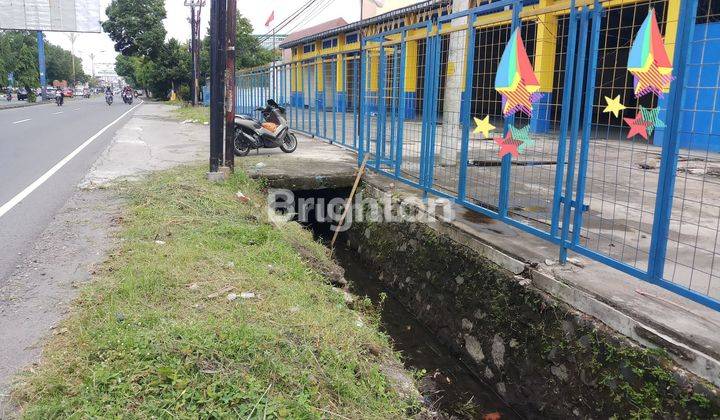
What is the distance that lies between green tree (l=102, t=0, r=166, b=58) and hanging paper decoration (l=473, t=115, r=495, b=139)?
4885 centimetres

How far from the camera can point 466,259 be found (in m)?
4.91

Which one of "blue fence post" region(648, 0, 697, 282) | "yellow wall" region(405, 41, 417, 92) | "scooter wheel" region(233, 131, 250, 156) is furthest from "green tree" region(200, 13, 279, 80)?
"blue fence post" region(648, 0, 697, 282)

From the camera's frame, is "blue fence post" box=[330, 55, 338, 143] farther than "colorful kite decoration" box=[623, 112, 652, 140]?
Yes

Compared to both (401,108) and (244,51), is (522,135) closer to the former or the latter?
(401,108)

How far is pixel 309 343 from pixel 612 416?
6.01ft

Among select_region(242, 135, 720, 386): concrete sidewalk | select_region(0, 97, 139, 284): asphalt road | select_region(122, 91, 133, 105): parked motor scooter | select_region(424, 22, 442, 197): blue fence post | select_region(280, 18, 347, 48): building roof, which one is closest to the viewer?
select_region(242, 135, 720, 386): concrete sidewalk

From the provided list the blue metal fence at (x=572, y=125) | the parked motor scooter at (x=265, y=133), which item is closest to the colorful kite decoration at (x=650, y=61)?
the blue metal fence at (x=572, y=125)

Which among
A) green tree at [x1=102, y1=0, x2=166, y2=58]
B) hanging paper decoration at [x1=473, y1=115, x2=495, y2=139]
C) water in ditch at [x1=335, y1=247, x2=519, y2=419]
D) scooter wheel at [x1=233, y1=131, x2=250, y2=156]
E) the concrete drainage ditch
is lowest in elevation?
water in ditch at [x1=335, y1=247, x2=519, y2=419]

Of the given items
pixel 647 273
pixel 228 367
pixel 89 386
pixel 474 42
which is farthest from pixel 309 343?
pixel 474 42

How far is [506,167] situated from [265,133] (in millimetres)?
6889

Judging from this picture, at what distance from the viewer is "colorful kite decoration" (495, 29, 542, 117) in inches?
179

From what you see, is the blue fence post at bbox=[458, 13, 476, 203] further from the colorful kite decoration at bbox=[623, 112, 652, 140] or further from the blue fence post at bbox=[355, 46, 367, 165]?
the blue fence post at bbox=[355, 46, 367, 165]

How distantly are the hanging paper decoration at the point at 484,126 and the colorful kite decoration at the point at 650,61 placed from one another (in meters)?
1.62

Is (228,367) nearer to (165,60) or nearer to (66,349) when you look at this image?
(66,349)
